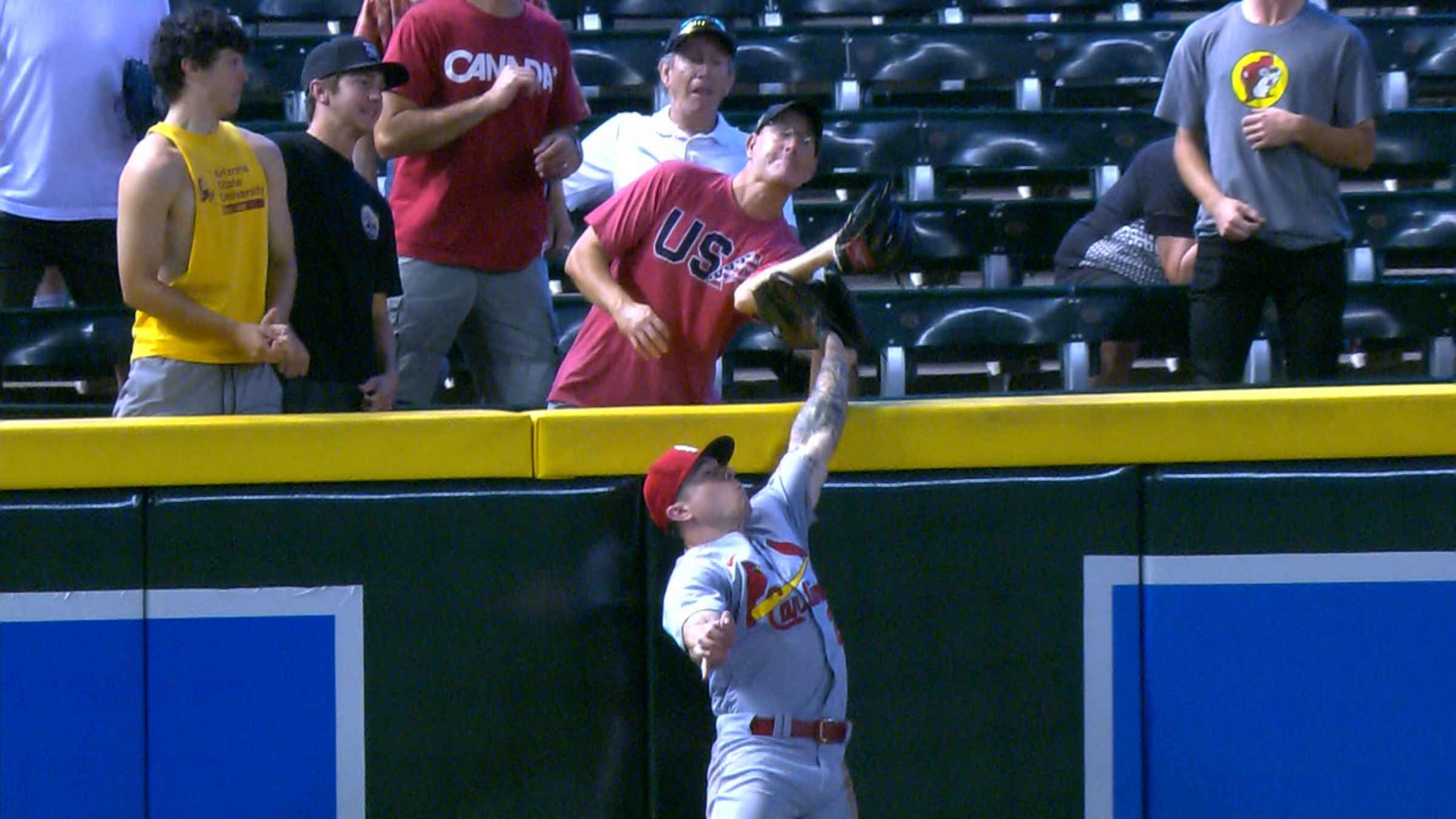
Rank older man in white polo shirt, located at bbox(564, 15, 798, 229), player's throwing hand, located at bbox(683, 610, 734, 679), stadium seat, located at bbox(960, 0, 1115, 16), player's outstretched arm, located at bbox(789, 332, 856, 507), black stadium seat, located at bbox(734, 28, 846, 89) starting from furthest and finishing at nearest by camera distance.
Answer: stadium seat, located at bbox(960, 0, 1115, 16) < black stadium seat, located at bbox(734, 28, 846, 89) < older man in white polo shirt, located at bbox(564, 15, 798, 229) < player's outstretched arm, located at bbox(789, 332, 856, 507) < player's throwing hand, located at bbox(683, 610, 734, 679)

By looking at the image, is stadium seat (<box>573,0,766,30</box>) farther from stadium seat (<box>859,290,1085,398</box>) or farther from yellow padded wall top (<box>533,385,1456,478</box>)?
yellow padded wall top (<box>533,385,1456,478</box>)

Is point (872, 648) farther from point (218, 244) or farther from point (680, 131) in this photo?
point (680, 131)

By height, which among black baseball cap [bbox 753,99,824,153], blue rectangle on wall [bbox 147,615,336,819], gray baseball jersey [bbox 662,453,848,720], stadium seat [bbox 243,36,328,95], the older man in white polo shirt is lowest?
blue rectangle on wall [bbox 147,615,336,819]

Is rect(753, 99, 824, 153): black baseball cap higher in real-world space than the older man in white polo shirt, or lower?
lower

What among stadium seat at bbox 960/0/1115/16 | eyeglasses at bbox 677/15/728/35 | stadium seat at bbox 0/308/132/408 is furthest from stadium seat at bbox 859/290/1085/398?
stadium seat at bbox 960/0/1115/16

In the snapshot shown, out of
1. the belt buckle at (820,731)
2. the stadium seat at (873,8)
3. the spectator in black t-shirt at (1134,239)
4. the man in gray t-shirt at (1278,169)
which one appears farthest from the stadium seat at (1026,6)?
the belt buckle at (820,731)

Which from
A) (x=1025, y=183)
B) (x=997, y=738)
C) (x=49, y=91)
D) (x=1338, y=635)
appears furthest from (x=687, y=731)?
(x=1025, y=183)

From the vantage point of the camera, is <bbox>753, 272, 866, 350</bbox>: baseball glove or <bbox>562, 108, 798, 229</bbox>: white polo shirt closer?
<bbox>753, 272, 866, 350</bbox>: baseball glove

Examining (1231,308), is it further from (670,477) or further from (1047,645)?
(670,477)

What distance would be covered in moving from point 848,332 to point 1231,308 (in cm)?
160

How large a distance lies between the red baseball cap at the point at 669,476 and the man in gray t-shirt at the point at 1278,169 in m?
2.05

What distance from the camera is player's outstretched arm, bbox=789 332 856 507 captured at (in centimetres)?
356

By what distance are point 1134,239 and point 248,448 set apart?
3.20 meters

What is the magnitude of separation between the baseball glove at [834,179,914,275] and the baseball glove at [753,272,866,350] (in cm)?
5
